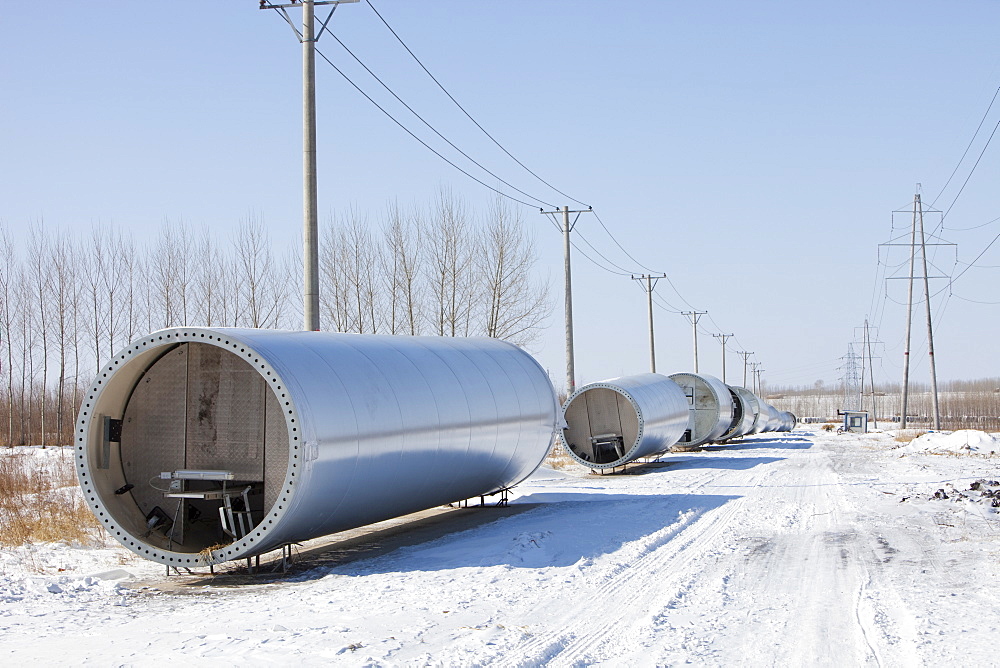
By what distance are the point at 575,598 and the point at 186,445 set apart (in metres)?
5.10

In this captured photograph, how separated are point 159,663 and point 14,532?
750 centimetres

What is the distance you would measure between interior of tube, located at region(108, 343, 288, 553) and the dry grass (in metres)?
1.95

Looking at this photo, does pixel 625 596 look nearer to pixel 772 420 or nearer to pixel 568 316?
pixel 568 316

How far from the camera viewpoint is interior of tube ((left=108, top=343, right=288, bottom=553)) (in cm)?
1057

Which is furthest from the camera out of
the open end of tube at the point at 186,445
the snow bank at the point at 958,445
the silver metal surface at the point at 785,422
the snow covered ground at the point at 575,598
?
the silver metal surface at the point at 785,422

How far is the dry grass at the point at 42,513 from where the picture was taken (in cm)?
1219

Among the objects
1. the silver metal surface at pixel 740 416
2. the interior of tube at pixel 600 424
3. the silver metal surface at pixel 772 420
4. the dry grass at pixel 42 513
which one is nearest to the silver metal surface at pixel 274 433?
the dry grass at pixel 42 513

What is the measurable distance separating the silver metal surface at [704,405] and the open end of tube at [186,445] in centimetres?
2589


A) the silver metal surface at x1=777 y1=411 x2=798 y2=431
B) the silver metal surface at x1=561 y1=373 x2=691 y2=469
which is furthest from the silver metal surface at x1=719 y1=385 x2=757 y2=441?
the silver metal surface at x1=777 y1=411 x2=798 y2=431

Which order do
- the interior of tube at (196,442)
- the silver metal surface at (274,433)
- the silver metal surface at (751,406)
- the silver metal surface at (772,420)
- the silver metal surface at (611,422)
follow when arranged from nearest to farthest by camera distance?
1. the silver metal surface at (274,433)
2. the interior of tube at (196,442)
3. the silver metal surface at (611,422)
4. the silver metal surface at (751,406)
5. the silver metal surface at (772,420)

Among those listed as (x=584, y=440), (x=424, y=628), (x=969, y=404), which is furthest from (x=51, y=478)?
(x=969, y=404)

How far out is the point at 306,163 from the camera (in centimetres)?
1502

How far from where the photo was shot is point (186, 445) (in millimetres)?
10945

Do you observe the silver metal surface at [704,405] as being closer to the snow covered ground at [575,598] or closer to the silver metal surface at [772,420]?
the snow covered ground at [575,598]
